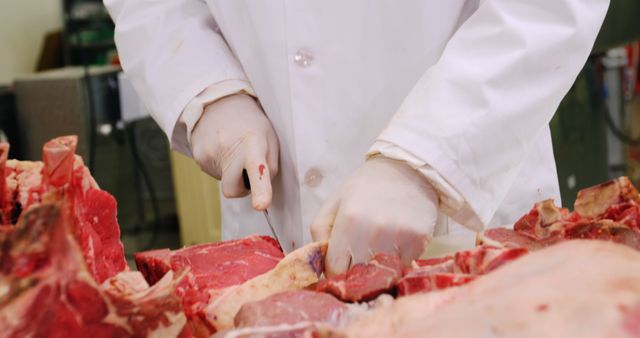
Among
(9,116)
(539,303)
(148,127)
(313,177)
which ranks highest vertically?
(539,303)

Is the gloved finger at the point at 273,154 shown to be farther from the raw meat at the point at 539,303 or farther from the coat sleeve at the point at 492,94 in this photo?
the raw meat at the point at 539,303

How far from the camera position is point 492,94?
1262 millimetres

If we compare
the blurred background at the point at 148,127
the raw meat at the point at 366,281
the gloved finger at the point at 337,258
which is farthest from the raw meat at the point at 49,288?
the blurred background at the point at 148,127

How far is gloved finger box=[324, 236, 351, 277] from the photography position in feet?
3.55

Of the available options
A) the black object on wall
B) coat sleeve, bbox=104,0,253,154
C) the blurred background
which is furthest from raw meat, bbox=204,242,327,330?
the black object on wall

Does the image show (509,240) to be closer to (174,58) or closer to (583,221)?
(583,221)

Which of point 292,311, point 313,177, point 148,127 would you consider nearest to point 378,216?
point 292,311

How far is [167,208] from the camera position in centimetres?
420

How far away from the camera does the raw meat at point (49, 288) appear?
70 cm

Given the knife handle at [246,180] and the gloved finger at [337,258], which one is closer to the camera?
the gloved finger at [337,258]

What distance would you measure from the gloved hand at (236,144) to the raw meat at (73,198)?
38 cm

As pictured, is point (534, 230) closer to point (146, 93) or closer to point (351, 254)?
point (351, 254)

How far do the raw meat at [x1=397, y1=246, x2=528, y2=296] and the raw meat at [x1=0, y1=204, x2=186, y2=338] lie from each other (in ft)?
1.00

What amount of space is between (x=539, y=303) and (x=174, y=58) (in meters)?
1.14
